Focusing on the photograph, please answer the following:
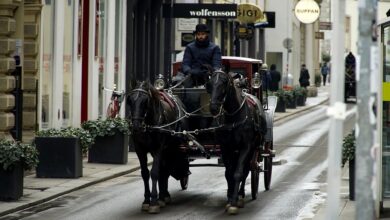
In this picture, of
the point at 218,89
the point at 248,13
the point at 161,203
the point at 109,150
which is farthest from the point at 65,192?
the point at 248,13

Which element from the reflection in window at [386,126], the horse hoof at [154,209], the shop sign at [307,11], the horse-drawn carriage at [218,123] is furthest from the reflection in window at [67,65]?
the shop sign at [307,11]

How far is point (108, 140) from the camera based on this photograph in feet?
80.2

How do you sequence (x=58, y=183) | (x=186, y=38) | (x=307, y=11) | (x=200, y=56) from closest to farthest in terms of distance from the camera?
(x=200, y=56)
(x=58, y=183)
(x=186, y=38)
(x=307, y=11)

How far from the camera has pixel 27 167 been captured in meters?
17.7

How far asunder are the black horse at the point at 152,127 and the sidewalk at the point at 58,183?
2020mm

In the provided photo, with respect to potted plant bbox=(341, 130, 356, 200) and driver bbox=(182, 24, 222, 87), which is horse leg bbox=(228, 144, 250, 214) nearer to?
potted plant bbox=(341, 130, 356, 200)

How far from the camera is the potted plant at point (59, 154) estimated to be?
20922mm

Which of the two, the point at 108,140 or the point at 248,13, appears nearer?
the point at 108,140

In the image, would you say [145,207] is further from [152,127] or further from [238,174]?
[238,174]

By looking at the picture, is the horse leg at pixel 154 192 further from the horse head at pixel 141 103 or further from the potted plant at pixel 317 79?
the potted plant at pixel 317 79

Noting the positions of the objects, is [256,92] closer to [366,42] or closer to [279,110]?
[366,42]

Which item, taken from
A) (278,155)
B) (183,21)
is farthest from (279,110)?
(278,155)

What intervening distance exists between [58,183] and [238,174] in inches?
206

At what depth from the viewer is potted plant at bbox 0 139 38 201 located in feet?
56.4
